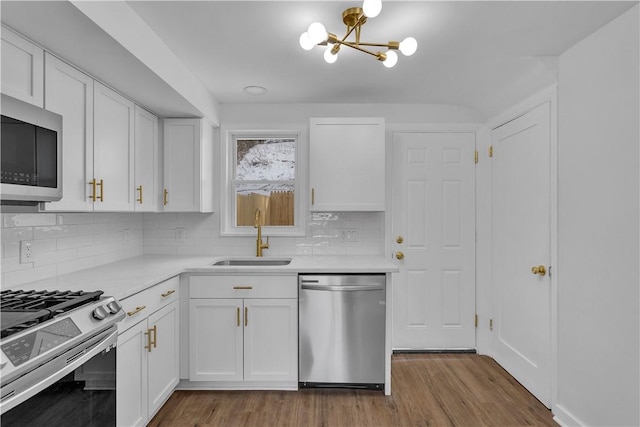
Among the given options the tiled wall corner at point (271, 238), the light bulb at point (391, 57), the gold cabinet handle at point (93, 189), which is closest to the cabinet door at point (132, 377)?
the gold cabinet handle at point (93, 189)

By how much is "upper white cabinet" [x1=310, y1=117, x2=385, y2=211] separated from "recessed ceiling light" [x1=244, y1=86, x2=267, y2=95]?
484mm

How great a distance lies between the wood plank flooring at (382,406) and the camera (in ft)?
7.43

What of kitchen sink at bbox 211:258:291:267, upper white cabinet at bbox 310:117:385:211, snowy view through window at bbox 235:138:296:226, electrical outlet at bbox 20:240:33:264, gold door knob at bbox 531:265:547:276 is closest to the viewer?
electrical outlet at bbox 20:240:33:264

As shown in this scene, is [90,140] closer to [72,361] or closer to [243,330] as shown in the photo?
[72,361]

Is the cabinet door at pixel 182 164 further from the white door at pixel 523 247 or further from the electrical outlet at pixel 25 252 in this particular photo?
the white door at pixel 523 247

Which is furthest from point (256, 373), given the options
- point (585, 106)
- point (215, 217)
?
point (585, 106)

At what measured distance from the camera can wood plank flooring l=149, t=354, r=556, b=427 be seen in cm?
226

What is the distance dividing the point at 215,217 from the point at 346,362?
1777 mm

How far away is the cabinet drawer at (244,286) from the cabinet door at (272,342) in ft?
0.19

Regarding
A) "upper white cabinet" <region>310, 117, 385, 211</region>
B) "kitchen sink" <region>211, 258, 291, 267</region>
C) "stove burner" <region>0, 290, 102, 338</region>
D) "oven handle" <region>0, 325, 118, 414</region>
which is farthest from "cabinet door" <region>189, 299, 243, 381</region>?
"upper white cabinet" <region>310, 117, 385, 211</region>

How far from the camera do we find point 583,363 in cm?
205

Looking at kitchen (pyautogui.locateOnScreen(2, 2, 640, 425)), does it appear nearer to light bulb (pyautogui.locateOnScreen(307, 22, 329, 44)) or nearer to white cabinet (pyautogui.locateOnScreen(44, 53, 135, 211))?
white cabinet (pyautogui.locateOnScreen(44, 53, 135, 211))

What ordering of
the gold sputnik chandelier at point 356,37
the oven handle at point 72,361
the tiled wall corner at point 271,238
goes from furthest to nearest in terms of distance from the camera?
1. the tiled wall corner at point 271,238
2. the gold sputnik chandelier at point 356,37
3. the oven handle at point 72,361

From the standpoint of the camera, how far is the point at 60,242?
2.24m
